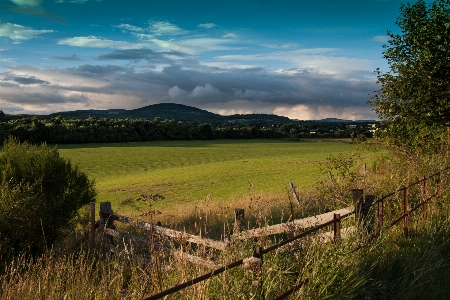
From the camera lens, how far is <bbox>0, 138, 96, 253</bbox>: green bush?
456 inches

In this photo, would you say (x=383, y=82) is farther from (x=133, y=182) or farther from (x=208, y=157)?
(x=208, y=157)

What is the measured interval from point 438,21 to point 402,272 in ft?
52.4

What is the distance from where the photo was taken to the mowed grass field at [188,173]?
33.5m

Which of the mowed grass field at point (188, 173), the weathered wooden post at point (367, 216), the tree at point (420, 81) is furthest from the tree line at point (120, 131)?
the weathered wooden post at point (367, 216)

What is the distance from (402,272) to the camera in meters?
5.81

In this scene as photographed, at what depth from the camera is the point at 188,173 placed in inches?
1912

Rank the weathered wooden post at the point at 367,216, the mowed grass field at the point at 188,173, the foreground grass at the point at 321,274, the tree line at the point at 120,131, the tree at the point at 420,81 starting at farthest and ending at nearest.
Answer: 1. the tree line at the point at 120,131
2. the mowed grass field at the point at 188,173
3. the tree at the point at 420,81
4. the weathered wooden post at the point at 367,216
5. the foreground grass at the point at 321,274

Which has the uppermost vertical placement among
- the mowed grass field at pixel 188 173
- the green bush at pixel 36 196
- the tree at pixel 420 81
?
the tree at pixel 420 81

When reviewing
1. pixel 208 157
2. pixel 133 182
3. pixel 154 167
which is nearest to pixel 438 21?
pixel 133 182

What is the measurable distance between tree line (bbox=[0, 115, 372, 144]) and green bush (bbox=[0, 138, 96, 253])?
2582 inches

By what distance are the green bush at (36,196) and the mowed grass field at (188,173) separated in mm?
7613

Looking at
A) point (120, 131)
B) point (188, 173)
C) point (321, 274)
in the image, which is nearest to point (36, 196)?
point (321, 274)

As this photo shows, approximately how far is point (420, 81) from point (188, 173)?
109 ft

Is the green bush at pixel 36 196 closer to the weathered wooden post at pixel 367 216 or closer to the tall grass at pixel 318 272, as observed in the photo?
the tall grass at pixel 318 272
